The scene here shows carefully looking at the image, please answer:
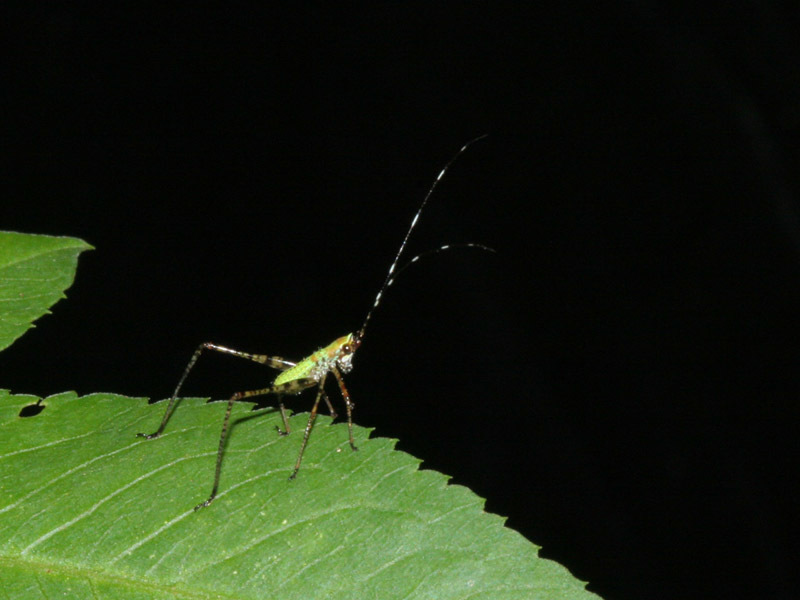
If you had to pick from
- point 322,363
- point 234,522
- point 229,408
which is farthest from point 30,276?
point 322,363

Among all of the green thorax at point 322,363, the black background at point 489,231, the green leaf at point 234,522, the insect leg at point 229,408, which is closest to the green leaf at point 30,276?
the green leaf at point 234,522

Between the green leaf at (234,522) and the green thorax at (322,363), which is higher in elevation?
the green leaf at (234,522)

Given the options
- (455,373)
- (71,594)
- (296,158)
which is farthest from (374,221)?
(71,594)

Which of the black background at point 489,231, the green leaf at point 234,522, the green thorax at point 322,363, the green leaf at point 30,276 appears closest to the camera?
the green leaf at point 234,522

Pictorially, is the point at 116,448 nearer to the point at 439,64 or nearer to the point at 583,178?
the point at 583,178

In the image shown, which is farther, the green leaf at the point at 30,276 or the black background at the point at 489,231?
the black background at the point at 489,231

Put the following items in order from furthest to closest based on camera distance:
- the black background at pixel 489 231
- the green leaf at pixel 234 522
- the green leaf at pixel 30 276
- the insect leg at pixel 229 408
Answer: the black background at pixel 489 231, the green leaf at pixel 30 276, the insect leg at pixel 229 408, the green leaf at pixel 234 522

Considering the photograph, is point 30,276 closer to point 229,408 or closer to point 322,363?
point 229,408

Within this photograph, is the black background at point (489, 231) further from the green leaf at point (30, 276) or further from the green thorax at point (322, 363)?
the green leaf at point (30, 276)
